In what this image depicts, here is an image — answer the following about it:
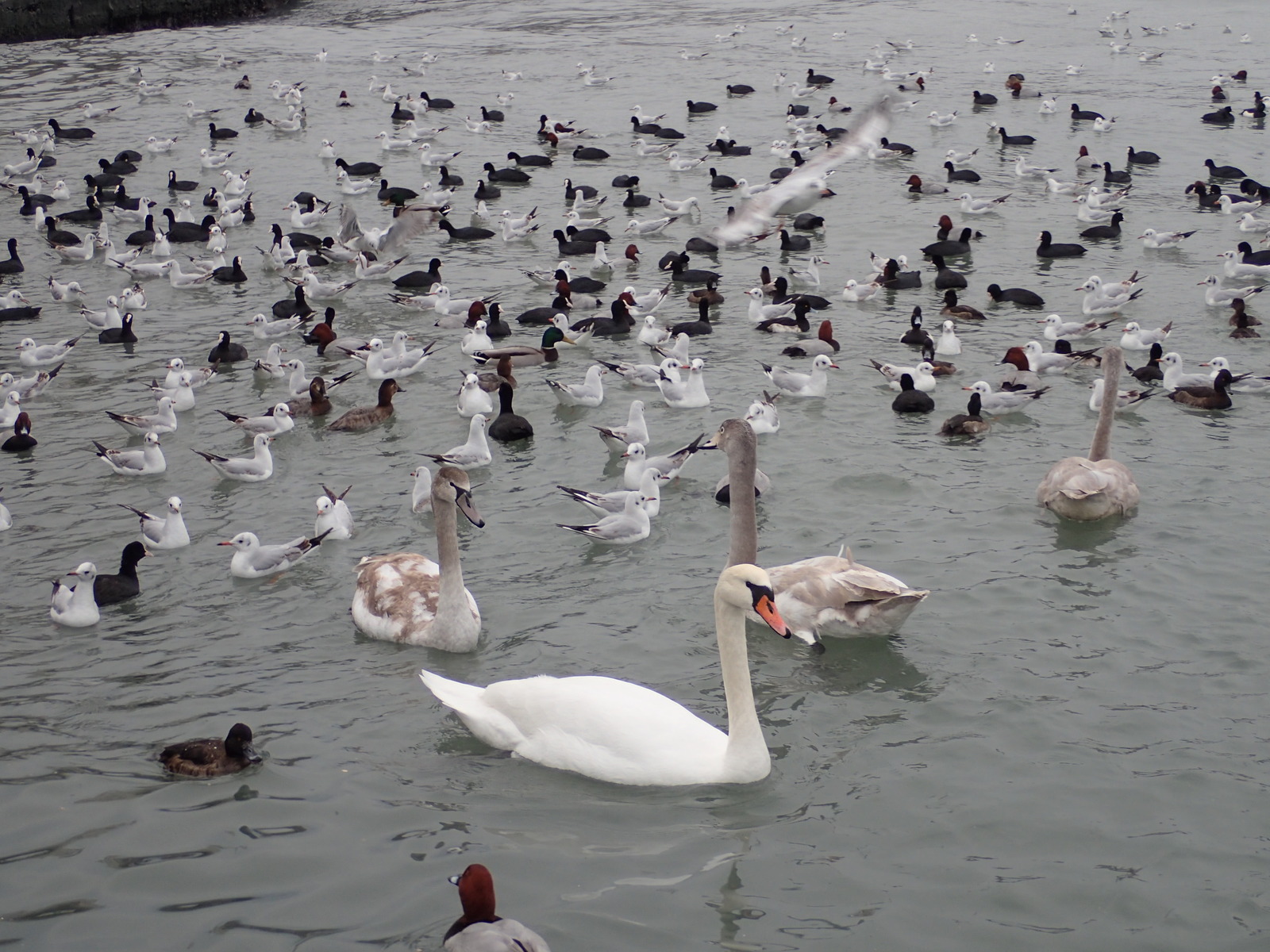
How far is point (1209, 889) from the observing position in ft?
21.7

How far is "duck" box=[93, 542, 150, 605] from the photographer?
10516mm

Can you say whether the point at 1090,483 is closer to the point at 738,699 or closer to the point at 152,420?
the point at 738,699

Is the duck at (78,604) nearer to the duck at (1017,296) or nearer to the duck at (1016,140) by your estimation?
the duck at (1017,296)

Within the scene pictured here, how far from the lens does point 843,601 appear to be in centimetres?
934

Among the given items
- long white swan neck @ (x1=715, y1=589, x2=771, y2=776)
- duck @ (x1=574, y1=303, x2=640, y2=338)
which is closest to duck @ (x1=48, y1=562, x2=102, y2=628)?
Result: long white swan neck @ (x1=715, y1=589, x2=771, y2=776)

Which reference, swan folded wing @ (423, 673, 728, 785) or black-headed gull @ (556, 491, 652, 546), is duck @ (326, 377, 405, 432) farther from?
swan folded wing @ (423, 673, 728, 785)

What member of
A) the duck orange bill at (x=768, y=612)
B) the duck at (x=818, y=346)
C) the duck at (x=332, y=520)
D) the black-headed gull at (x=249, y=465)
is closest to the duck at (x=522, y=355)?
the duck at (x=818, y=346)

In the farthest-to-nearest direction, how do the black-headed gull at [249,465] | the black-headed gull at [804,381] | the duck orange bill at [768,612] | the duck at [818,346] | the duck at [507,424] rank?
the duck at [818,346] → the black-headed gull at [804,381] → the duck at [507,424] → the black-headed gull at [249,465] → the duck orange bill at [768,612]

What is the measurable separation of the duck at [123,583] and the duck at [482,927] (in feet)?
18.9

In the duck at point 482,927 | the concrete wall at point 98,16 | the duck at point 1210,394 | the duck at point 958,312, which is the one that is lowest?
the duck at point 1210,394

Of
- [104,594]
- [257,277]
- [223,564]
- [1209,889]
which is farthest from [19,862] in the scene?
[257,277]

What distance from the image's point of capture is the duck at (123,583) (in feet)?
34.5

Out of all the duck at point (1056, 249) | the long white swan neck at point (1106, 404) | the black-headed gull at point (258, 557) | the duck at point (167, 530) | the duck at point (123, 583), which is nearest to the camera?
the duck at point (123, 583)

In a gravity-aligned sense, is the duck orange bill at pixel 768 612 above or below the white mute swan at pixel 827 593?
above
